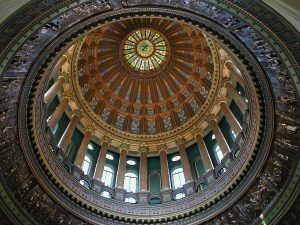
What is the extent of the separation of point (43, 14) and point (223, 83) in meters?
16.1

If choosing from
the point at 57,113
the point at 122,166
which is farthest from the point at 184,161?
the point at 57,113

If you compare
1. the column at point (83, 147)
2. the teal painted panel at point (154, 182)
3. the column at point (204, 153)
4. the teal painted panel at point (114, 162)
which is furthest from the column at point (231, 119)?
the column at point (83, 147)

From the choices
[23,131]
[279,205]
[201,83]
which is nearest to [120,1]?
[23,131]

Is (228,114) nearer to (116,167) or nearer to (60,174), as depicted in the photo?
(116,167)

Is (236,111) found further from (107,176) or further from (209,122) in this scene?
(107,176)

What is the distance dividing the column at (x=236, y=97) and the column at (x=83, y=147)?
10.1 meters

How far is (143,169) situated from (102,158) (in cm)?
300

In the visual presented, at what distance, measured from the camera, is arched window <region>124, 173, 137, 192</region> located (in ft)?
84.8

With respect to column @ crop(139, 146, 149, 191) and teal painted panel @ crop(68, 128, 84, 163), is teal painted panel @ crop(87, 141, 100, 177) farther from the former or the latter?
column @ crop(139, 146, 149, 191)

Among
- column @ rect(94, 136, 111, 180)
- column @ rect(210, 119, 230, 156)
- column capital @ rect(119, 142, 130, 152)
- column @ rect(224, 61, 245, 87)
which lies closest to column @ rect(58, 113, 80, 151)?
column @ rect(94, 136, 111, 180)

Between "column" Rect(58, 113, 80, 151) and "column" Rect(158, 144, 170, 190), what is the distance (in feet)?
21.5

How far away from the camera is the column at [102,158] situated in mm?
24659

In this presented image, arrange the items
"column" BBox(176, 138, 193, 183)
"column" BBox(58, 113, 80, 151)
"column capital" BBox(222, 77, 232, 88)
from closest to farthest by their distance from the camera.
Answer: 1. "column" BBox(58, 113, 80, 151)
2. "column" BBox(176, 138, 193, 183)
3. "column capital" BBox(222, 77, 232, 88)

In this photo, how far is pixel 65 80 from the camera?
88.4 ft
